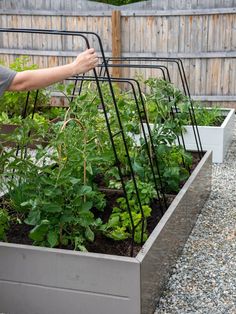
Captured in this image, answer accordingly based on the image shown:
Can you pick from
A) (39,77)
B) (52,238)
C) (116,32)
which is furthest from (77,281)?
(116,32)

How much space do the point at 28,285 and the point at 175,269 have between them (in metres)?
0.98

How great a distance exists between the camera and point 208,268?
3.05m

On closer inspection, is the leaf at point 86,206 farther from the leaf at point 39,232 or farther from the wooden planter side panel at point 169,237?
the wooden planter side panel at point 169,237

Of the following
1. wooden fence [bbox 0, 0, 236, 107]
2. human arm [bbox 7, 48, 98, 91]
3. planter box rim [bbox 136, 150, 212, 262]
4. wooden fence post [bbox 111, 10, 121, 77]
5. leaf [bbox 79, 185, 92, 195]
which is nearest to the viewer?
human arm [bbox 7, 48, 98, 91]

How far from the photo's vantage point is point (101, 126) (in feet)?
11.9

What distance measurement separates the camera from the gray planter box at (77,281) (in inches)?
90.3

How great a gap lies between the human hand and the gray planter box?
2.79 ft

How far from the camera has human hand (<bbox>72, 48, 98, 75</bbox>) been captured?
2234 mm

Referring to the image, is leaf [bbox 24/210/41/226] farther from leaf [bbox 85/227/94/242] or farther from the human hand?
the human hand

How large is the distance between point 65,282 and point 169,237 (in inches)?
30.6

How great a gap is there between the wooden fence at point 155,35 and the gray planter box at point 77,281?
5.46 m

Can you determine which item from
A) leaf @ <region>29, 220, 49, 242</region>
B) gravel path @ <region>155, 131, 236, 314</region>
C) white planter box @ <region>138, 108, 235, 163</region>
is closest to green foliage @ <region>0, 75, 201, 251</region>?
leaf @ <region>29, 220, 49, 242</region>

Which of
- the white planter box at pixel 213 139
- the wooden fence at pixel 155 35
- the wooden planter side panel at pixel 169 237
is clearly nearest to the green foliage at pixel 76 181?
the wooden planter side panel at pixel 169 237

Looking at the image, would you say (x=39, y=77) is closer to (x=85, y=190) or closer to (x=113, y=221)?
(x=85, y=190)
